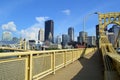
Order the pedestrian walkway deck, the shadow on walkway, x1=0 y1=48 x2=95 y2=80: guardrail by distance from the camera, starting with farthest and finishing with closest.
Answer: the shadow on walkway → the pedestrian walkway deck → x1=0 y1=48 x2=95 y2=80: guardrail

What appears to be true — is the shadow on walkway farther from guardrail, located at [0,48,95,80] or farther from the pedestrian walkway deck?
guardrail, located at [0,48,95,80]

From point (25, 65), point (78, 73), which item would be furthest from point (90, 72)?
point (25, 65)

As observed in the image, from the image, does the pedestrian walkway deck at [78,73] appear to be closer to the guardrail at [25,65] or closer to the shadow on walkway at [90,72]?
the shadow on walkway at [90,72]

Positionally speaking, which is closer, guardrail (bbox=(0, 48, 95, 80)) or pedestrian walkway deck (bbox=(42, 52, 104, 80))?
guardrail (bbox=(0, 48, 95, 80))

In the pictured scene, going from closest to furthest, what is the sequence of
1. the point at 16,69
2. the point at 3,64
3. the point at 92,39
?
the point at 3,64, the point at 16,69, the point at 92,39

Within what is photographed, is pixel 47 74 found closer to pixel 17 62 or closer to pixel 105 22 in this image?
pixel 17 62

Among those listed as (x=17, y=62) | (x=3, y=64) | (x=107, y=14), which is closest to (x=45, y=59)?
(x=17, y=62)

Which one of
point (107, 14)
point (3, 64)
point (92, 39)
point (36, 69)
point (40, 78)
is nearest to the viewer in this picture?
point (3, 64)

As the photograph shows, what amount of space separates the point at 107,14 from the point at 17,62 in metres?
86.0

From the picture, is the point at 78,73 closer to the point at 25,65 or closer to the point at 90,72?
the point at 90,72

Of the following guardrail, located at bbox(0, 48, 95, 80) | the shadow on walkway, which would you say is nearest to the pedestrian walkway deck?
the shadow on walkway

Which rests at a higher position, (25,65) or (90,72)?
(25,65)

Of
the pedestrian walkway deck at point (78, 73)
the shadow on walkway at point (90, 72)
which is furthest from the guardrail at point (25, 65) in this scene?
the shadow on walkway at point (90, 72)

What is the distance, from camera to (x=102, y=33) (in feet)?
273
